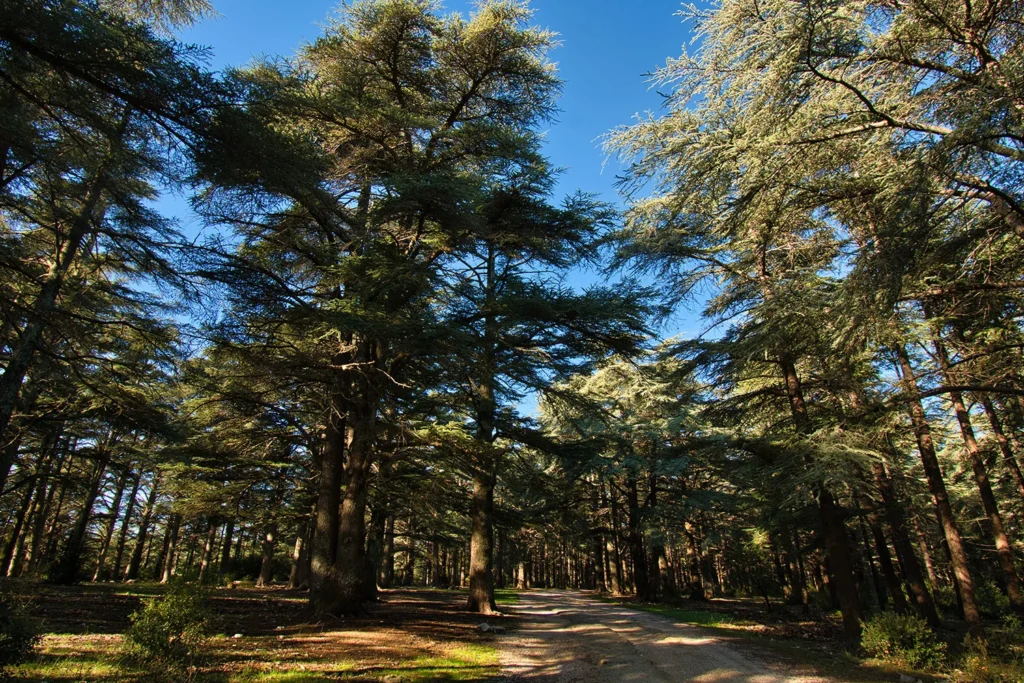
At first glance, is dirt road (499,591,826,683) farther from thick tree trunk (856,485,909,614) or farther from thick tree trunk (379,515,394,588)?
thick tree trunk (379,515,394,588)

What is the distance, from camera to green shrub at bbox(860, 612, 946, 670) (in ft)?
27.9

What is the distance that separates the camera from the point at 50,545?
86.4 ft

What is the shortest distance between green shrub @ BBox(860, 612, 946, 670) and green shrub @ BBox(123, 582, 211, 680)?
1111 cm

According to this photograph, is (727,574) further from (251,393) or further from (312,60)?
(312,60)

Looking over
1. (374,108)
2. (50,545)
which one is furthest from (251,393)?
(50,545)

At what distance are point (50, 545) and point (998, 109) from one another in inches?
1512

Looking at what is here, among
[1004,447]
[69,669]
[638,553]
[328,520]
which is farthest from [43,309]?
[638,553]

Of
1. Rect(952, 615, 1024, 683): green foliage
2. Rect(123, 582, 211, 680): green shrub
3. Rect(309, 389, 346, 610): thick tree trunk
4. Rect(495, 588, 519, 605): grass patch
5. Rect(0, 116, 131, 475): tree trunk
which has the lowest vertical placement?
Rect(495, 588, 519, 605): grass patch

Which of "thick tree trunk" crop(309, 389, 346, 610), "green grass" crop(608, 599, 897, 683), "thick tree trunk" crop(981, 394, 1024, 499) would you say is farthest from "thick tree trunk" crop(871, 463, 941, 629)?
"thick tree trunk" crop(309, 389, 346, 610)

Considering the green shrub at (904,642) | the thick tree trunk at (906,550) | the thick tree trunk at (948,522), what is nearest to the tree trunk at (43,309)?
the green shrub at (904,642)

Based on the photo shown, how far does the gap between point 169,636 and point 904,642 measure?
11.8 meters

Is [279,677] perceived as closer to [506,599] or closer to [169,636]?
[169,636]

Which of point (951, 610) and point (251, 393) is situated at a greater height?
point (251, 393)

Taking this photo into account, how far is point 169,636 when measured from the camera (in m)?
6.19
